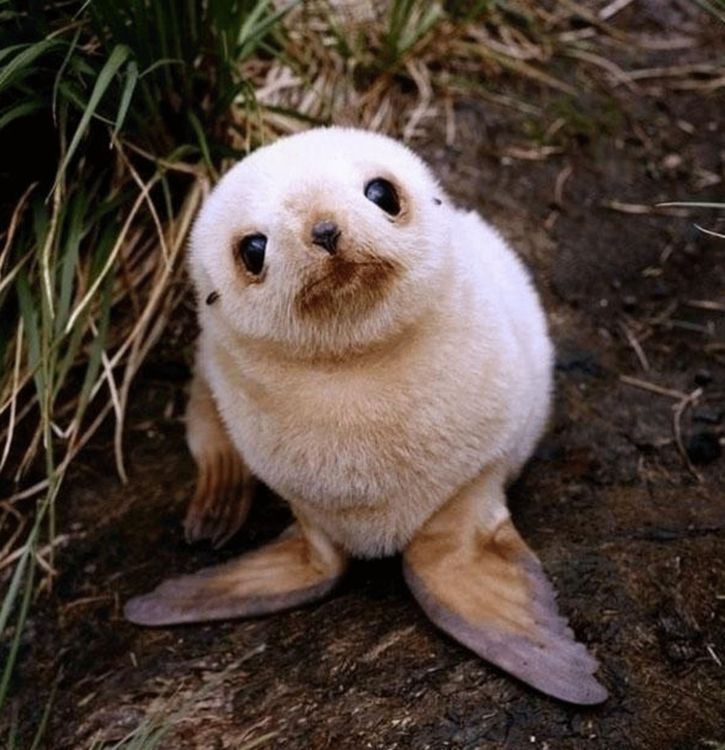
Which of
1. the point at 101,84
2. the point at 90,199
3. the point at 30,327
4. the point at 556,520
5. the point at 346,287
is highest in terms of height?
the point at 101,84

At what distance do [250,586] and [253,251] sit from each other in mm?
895

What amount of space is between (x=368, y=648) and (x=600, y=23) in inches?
116

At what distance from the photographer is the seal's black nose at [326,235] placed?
2.70 meters

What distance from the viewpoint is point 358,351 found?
300cm

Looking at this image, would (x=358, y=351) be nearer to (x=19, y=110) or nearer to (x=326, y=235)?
(x=326, y=235)

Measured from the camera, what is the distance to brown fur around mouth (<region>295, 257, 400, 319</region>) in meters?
2.78

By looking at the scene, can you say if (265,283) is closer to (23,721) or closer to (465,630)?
(465,630)

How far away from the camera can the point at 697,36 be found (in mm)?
5199

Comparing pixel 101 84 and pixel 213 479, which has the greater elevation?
pixel 101 84

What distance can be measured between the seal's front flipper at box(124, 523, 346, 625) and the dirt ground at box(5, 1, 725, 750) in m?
0.05

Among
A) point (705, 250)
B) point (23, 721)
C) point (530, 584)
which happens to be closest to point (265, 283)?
point (530, 584)

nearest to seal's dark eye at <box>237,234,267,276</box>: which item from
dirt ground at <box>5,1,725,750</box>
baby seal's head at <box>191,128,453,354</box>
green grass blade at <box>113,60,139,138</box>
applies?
baby seal's head at <box>191,128,453,354</box>

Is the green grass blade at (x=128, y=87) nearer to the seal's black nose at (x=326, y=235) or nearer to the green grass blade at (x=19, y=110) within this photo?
the green grass blade at (x=19, y=110)

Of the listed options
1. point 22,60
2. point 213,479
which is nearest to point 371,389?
point 213,479
